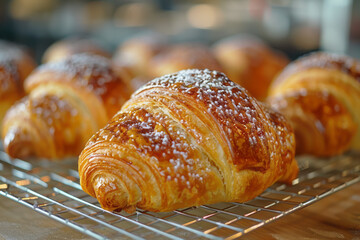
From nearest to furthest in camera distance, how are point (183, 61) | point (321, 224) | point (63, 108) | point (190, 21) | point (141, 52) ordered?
point (321, 224) < point (63, 108) < point (183, 61) < point (141, 52) < point (190, 21)

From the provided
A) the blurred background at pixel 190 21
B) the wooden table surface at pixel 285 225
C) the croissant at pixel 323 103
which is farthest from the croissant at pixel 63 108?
the blurred background at pixel 190 21

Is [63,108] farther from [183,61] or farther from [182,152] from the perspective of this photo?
[183,61]

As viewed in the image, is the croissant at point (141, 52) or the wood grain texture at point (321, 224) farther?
the croissant at point (141, 52)

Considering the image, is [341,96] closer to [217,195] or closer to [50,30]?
[217,195]

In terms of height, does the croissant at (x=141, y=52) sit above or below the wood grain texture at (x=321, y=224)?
above


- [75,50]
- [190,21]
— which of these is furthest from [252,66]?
[190,21]

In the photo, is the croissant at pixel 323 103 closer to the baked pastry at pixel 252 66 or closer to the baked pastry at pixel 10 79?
the baked pastry at pixel 252 66
